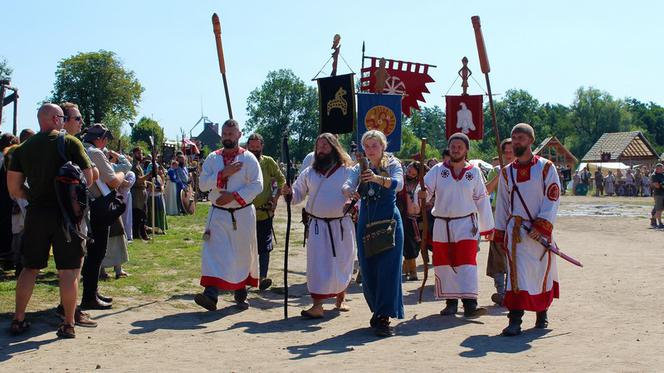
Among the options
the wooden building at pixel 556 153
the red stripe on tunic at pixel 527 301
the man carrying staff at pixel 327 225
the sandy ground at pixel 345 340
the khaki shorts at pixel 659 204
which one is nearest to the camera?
the sandy ground at pixel 345 340

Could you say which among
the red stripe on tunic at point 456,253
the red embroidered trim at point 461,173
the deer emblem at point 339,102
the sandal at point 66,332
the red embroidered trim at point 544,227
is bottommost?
the sandal at point 66,332

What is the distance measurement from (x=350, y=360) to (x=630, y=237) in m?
13.9

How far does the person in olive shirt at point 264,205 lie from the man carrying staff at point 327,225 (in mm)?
1546

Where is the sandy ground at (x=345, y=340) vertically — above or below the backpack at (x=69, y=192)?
below

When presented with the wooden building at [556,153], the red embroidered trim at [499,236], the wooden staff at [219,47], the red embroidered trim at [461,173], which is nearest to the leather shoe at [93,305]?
the wooden staff at [219,47]

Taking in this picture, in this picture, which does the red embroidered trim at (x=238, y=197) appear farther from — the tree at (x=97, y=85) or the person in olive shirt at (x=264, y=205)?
the tree at (x=97, y=85)

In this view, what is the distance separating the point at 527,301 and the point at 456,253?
128 centimetres

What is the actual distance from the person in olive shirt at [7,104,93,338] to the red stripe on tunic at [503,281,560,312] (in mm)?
3829

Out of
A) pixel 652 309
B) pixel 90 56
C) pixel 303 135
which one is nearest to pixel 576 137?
pixel 303 135

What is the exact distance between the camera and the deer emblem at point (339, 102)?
11.9 meters

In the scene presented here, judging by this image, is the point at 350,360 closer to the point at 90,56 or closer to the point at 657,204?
the point at 657,204

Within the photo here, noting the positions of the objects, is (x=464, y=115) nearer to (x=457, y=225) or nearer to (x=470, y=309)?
(x=457, y=225)

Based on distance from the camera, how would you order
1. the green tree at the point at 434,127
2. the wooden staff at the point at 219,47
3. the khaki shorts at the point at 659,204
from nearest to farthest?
the wooden staff at the point at 219,47 < the khaki shorts at the point at 659,204 < the green tree at the point at 434,127

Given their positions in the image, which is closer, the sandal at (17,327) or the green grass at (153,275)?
the sandal at (17,327)
